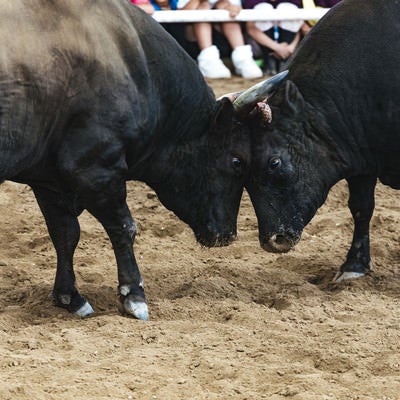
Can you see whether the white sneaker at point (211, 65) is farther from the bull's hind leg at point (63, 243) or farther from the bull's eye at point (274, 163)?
the bull's hind leg at point (63, 243)

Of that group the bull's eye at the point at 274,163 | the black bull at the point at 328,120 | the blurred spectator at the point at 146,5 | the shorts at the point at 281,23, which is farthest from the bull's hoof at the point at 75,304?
the shorts at the point at 281,23

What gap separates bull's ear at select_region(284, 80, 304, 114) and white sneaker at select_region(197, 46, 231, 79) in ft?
14.7

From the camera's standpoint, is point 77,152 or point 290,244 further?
point 290,244

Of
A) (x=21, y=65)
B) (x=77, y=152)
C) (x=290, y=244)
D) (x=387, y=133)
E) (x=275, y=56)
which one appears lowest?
(x=275, y=56)

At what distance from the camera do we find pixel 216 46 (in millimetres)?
11453

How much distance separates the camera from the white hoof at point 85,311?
6.25m

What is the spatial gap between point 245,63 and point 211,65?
40 centimetres

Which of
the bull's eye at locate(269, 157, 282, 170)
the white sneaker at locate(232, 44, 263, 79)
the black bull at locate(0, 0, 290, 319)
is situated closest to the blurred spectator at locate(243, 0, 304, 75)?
the white sneaker at locate(232, 44, 263, 79)

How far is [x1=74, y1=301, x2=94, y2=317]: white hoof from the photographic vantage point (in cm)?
625

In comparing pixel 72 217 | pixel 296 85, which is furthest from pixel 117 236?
pixel 296 85

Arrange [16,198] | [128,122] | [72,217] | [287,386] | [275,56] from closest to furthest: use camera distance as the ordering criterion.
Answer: [287,386] → [128,122] → [72,217] → [16,198] → [275,56]

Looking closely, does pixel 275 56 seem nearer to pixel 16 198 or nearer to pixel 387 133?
pixel 16 198

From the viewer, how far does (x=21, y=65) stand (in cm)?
538

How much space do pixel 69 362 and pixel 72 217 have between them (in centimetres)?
146
